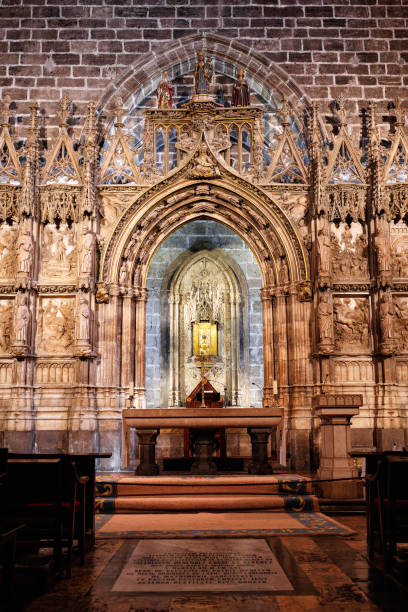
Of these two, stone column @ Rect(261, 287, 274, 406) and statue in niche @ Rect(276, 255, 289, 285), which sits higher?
statue in niche @ Rect(276, 255, 289, 285)

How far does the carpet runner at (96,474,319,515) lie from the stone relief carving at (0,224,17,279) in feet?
17.6

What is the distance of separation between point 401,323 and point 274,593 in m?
8.99

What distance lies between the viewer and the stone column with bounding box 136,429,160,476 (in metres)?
10.6

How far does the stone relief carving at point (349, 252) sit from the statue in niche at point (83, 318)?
540cm

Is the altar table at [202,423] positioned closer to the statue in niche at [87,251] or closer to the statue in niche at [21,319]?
the statue in niche at [21,319]

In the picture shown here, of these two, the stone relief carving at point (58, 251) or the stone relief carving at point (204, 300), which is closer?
the stone relief carving at point (58, 251)

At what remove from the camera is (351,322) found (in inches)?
508

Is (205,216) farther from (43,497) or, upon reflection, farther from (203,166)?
(43,497)

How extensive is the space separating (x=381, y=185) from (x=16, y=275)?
26.6 feet

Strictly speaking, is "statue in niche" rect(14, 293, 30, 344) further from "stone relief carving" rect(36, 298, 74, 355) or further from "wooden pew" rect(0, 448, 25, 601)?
"wooden pew" rect(0, 448, 25, 601)

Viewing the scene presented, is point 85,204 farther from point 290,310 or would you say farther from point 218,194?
point 290,310

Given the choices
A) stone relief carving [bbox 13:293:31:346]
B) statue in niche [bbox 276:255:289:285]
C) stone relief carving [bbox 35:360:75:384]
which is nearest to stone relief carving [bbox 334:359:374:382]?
statue in niche [bbox 276:255:289:285]

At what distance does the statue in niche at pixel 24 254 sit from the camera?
12578 mm

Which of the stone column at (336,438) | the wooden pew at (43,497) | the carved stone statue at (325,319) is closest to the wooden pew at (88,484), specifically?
the wooden pew at (43,497)
